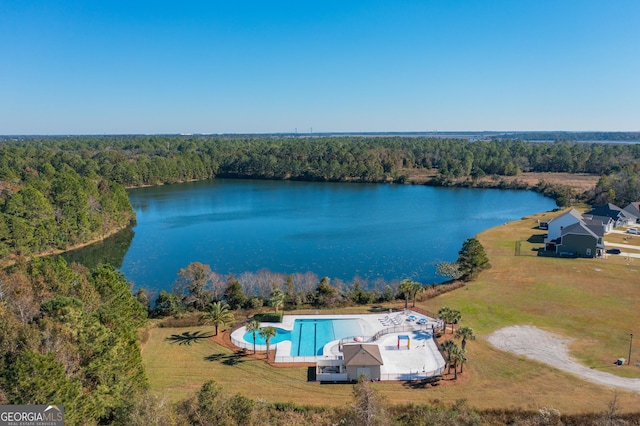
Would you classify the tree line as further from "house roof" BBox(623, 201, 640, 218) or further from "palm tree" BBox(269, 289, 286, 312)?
"house roof" BBox(623, 201, 640, 218)

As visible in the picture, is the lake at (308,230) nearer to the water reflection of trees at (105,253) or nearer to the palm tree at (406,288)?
the water reflection of trees at (105,253)

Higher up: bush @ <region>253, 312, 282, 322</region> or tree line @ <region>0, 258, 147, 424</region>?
tree line @ <region>0, 258, 147, 424</region>

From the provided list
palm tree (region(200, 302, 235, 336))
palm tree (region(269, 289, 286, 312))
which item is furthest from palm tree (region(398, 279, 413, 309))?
palm tree (region(200, 302, 235, 336))

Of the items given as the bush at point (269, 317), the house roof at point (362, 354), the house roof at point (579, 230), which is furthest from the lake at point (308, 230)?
the house roof at point (362, 354)

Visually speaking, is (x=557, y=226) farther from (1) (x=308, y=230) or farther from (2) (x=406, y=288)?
(1) (x=308, y=230)

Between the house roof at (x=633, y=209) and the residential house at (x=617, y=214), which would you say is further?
the house roof at (x=633, y=209)
